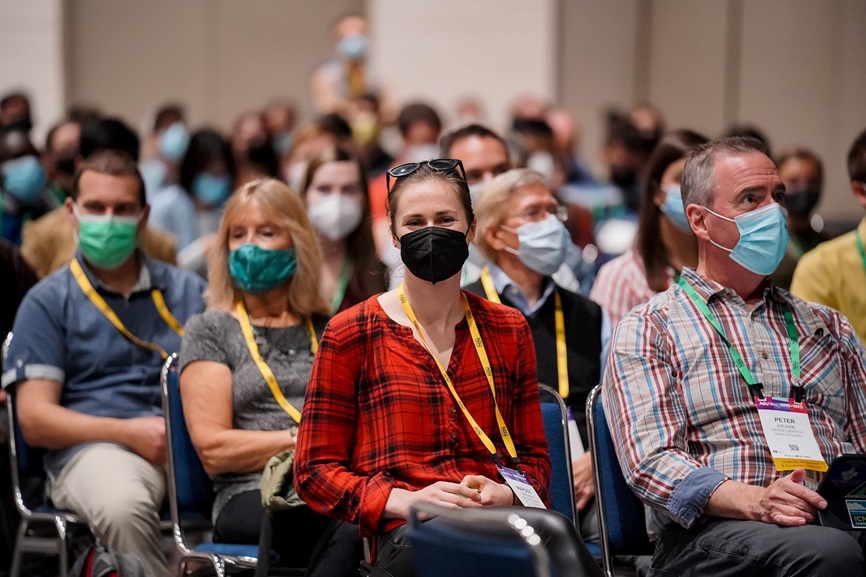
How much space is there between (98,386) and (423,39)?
8.71 meters

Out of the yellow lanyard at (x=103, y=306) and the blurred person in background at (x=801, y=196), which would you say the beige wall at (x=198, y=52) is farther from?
the yellow lanyard at (x=103, y=306)

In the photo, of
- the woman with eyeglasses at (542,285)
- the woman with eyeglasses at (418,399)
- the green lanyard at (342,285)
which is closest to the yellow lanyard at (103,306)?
the green lanyard at (342,285)

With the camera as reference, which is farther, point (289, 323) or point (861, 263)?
point (861, 263)

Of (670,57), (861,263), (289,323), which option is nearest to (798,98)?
(670,57)

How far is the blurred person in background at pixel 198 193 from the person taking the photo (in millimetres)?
7418

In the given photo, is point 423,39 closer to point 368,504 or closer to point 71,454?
point 71,454

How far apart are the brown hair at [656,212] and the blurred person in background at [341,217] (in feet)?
3.63

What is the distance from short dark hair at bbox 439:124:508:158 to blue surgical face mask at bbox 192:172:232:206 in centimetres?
304

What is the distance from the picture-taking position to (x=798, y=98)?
10.1 meters

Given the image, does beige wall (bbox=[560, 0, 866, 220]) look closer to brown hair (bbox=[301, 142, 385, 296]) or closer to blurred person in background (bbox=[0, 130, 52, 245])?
brown hair (bbox=[301, 142, 385, 296])

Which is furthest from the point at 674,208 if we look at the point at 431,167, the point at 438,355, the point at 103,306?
the point at 103,306

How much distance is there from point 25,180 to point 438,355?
13.6 feet

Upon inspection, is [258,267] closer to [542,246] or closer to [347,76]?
[542,246]

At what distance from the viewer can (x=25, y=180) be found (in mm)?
6469
